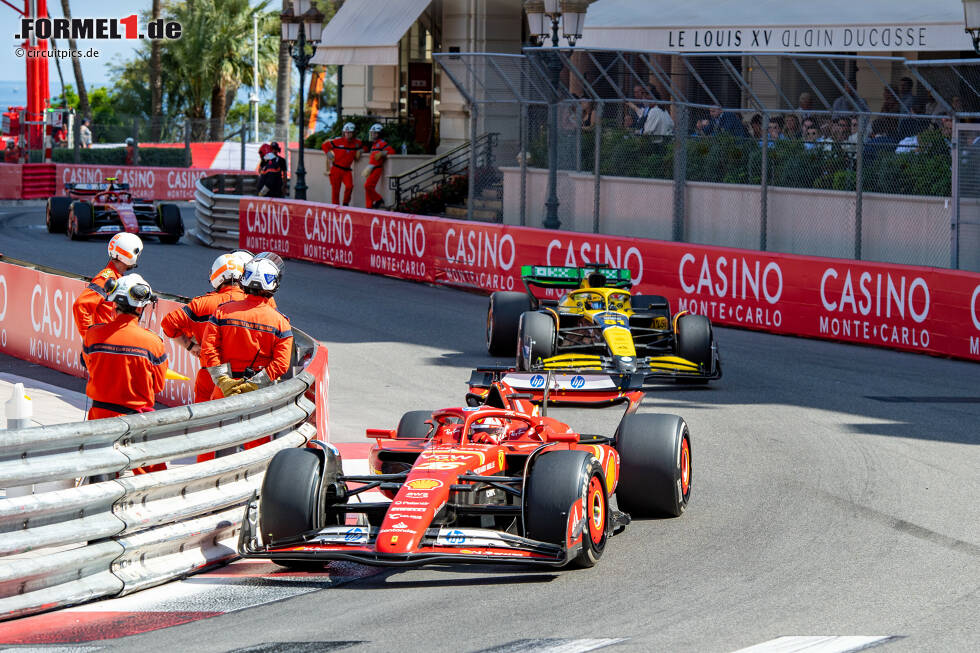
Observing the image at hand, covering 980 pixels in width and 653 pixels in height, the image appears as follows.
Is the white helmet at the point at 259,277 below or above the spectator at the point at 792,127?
below

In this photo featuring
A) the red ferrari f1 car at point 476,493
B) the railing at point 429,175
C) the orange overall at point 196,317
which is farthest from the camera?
the railing at point 429,175

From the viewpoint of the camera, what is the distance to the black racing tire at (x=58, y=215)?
1075 inches

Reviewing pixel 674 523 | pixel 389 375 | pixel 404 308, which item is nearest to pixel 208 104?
pixel 404 308

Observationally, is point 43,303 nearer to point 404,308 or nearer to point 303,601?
point 404,308

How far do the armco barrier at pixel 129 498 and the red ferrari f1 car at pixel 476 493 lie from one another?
29 centimetres

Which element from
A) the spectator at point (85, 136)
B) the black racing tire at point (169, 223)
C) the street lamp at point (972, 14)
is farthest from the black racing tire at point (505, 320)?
the spectator at point (85, 136)

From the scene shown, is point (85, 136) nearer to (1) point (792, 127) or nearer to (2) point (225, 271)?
(1) point (792, 127)

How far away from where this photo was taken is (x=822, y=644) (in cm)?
585

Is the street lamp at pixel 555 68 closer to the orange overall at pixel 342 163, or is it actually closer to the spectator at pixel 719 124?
the spectator at pixel 719 124

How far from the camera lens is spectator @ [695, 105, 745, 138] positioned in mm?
18500

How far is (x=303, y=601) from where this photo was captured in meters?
6.65

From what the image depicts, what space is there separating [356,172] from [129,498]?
24.5m

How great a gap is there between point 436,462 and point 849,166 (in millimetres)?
11317

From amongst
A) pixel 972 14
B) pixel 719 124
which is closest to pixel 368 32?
pixel 719 124
